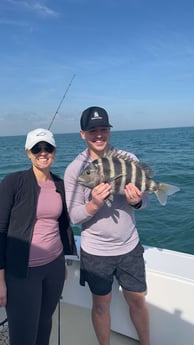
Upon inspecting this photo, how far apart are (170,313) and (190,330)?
190mm

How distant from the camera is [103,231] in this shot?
7.44ft

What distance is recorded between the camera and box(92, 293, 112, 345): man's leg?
2.43 metres

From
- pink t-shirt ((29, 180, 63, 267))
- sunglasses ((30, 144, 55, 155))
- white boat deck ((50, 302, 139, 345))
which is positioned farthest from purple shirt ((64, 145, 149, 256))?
white boat deck ((50, 302, 139, 345))

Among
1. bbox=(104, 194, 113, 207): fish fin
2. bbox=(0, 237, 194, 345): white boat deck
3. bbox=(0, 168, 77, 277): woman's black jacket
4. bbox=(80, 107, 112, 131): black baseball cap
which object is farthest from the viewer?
bbox=(0, 237, 194, 345): white boat deck

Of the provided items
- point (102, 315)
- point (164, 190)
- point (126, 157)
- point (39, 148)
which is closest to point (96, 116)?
point (126, 157)

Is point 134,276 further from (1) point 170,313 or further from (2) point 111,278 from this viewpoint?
(1) point 170,313

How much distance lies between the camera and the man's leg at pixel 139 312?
2429 millimetres

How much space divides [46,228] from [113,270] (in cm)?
61

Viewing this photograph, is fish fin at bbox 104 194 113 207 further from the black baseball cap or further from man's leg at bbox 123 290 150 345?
man's leg at bbox 123 290 150 345

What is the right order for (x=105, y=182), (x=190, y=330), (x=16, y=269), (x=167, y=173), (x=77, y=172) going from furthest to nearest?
(x=167, y=173) → (x=190, y=330) → (x=77, y=172) → (x=105, y=182) → (x=16, y=269)

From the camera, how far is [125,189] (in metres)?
2.14

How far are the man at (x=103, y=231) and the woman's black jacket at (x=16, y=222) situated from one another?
0.98 ft

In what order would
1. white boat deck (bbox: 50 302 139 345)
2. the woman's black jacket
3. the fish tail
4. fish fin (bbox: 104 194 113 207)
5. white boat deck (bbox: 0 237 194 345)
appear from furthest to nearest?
white boat deck (bbox: 50 302 139 345)
white boat deck (bbox: 0 237 194 345)
the fish tail
fish fin (bbox: 104 194 113 207)
the woman's black jacket

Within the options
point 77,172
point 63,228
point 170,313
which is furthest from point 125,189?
point 170,313
